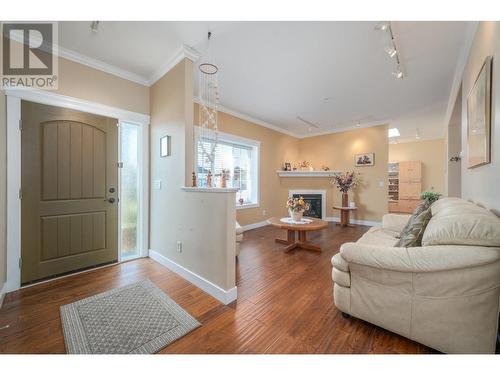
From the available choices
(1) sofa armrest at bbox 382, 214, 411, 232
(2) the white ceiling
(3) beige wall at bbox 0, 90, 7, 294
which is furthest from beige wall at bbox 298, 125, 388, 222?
(3) beige wall at bbox 0, 90, 7, 294

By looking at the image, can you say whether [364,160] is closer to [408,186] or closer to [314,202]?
[314,202]

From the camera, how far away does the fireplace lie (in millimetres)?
5914

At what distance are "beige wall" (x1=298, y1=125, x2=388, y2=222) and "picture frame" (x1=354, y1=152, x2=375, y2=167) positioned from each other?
82mm

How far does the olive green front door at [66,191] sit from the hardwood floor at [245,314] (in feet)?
0.89

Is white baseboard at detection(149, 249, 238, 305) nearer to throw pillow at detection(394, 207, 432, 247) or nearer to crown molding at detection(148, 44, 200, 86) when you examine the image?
throw pillow at detection(394, 207, 432, 247)

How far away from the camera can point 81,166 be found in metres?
2.51

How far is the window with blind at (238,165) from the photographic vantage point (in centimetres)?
432

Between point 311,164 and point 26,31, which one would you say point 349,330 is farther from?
point 311,164

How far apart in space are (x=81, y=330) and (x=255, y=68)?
3276mm

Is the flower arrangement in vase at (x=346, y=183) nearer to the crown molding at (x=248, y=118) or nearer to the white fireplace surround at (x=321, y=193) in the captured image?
the white fireplace surround at (x=321, y=193)

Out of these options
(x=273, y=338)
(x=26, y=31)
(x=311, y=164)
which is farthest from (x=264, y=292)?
(x=311, y=164)

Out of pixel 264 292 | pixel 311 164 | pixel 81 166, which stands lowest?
pixel 264 292

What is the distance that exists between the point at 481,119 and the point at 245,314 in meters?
2.59
